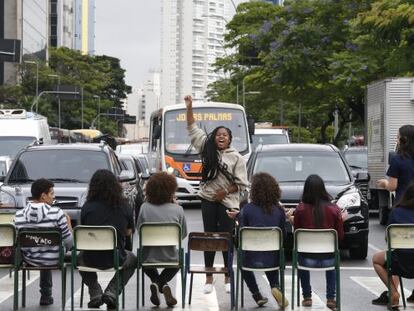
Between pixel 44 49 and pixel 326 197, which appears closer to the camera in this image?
pixel 326 197

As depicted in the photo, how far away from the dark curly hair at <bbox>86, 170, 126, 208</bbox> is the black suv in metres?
3.67

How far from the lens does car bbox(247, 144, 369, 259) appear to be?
15148 millimetres

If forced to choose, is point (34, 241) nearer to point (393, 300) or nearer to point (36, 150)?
point (393, 300)

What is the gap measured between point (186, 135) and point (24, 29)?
7276 cm

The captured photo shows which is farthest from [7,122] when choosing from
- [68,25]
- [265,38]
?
[68,25]

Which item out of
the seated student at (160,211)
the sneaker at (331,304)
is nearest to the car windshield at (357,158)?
the seated student at (160,211)

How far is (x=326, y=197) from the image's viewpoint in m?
11.1

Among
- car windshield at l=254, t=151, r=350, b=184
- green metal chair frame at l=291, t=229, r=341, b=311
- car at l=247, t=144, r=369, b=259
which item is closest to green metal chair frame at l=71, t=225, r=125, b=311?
green metal chair frame at l=291, t=229, r=341, b=311

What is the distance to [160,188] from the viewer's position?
1112 cm

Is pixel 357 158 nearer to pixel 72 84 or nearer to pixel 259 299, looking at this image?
pixel 259 299

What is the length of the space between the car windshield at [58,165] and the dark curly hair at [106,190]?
482cm

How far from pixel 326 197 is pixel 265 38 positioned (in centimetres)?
3173

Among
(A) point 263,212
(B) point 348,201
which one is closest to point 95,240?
(A) point 263,212

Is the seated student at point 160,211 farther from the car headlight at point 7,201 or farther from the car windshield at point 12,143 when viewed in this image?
the car windshield at point 12,143
